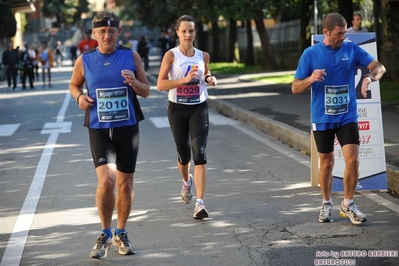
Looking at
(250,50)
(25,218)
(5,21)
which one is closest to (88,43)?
(250,50)

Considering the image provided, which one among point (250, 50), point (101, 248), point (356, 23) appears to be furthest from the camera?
point (250, 50)

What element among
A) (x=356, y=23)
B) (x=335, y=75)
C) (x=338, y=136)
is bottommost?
(x=338, y=136)

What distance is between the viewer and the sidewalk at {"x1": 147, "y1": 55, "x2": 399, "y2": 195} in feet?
42.2

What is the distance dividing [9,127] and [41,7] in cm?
10788

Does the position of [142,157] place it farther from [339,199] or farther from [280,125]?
[339,199]

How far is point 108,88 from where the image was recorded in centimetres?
698

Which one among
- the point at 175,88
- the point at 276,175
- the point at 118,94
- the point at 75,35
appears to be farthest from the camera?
the point at 75,35

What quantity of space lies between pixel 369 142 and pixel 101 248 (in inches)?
156

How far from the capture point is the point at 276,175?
11219 mm

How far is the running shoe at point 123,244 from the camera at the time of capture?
7029 millimetres

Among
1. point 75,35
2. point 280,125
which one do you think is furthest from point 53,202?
point 75,35

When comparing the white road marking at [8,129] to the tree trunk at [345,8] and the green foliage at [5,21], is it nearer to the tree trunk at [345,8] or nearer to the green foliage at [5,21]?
the tree trunk at [345,8]

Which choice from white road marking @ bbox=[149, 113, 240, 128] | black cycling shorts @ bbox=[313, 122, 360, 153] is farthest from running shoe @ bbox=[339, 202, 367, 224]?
white road marking @ bbox=[149, 113, 240, 128]

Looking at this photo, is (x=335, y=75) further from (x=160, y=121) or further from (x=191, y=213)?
(x=160, y=121)
